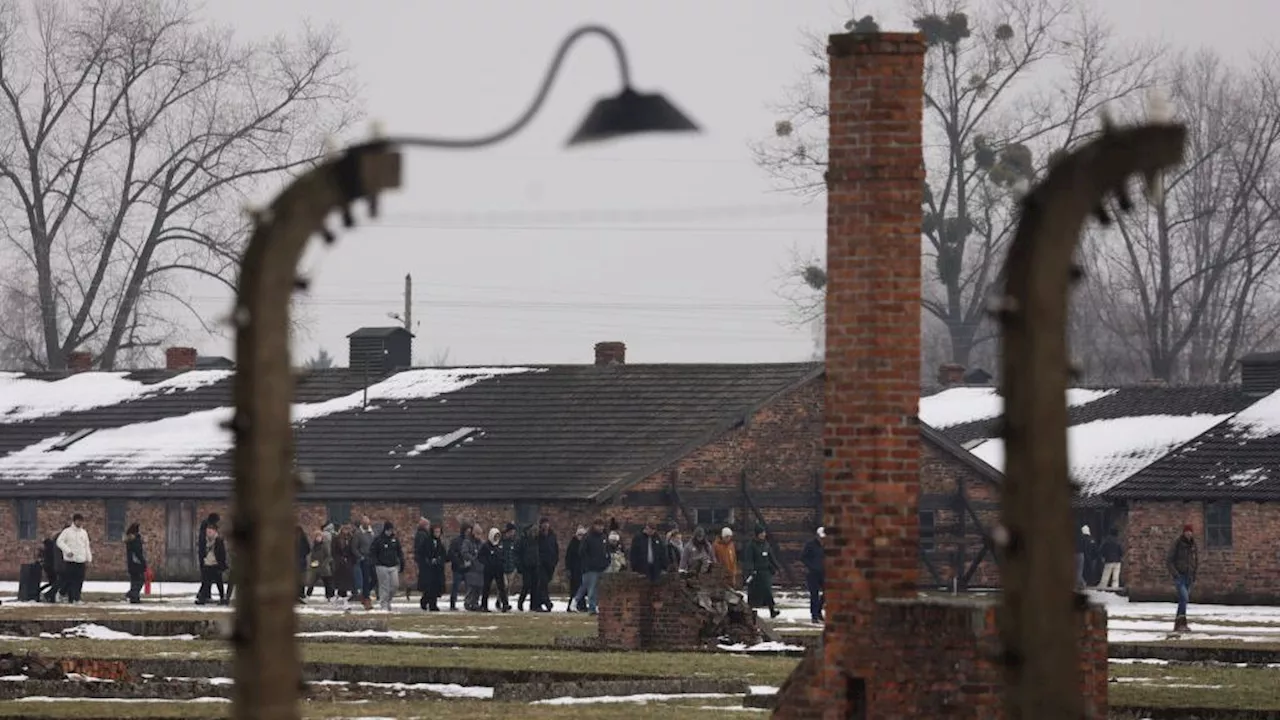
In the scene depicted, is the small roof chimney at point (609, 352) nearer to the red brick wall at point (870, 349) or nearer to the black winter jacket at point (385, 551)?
the black winter jacket at point (385, 551)

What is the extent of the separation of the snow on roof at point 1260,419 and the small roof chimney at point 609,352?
13.8 metres

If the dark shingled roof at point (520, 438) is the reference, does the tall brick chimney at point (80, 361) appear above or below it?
above

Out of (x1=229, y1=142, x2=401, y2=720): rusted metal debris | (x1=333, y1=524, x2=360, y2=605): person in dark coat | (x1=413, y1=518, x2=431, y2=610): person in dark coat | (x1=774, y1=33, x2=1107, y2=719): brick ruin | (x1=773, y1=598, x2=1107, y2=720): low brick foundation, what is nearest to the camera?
(x1=229, y1=142, x2=401, y2=720): rusted metal debris

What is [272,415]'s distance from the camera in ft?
29.0

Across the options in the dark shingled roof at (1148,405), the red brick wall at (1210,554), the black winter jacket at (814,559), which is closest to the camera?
the black winter jacket at (814,559)

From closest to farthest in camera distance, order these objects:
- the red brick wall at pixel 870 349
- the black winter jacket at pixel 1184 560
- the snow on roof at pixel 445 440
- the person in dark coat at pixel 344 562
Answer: the red brick wall at pixel 870 349
the black winter jacket at pixel 1184 560
the person in dark coat at pixel 344 562
the snow on roof at pixel 445 440

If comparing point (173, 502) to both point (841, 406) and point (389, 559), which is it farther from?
point (841, 406)

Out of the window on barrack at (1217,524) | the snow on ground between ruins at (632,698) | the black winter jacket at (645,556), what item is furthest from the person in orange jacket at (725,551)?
the snow on ground between ruins at (632,698)

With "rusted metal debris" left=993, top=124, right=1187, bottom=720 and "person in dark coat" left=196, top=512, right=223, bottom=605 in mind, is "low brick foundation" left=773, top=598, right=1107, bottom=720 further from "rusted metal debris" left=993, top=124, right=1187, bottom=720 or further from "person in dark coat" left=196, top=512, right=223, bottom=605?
"person in dark coat" left=196, top=512, right=223, bottom=605

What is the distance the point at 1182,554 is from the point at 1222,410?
23475mm

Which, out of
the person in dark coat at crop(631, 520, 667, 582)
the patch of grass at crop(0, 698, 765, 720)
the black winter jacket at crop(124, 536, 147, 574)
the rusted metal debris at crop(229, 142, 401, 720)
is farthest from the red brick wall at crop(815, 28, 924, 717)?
the black winter jacket at crop(124, 536, 147, 574)

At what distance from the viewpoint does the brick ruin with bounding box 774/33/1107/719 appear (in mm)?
16453

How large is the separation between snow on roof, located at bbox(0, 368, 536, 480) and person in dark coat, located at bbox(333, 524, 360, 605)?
49.7 feet

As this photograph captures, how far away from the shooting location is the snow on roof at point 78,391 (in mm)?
66500
